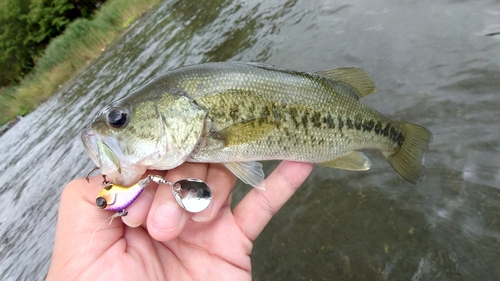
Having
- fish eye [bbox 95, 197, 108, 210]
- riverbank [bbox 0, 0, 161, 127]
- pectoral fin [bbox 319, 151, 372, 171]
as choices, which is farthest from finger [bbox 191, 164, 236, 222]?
riverbank [bbox 0, 0, 161, 127]

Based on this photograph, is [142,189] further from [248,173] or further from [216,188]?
[248,173]

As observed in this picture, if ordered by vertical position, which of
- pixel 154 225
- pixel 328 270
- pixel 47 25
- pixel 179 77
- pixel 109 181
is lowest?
pixel 47 25

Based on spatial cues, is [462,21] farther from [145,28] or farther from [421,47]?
[145,28]

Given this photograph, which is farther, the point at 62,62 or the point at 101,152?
the point at 62,62

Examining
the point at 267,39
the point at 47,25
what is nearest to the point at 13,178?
the point at 267,39

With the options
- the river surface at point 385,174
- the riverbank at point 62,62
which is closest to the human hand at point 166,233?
the river surface at point 385,174

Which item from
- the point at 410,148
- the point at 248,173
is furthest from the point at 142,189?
the point at 410,148
